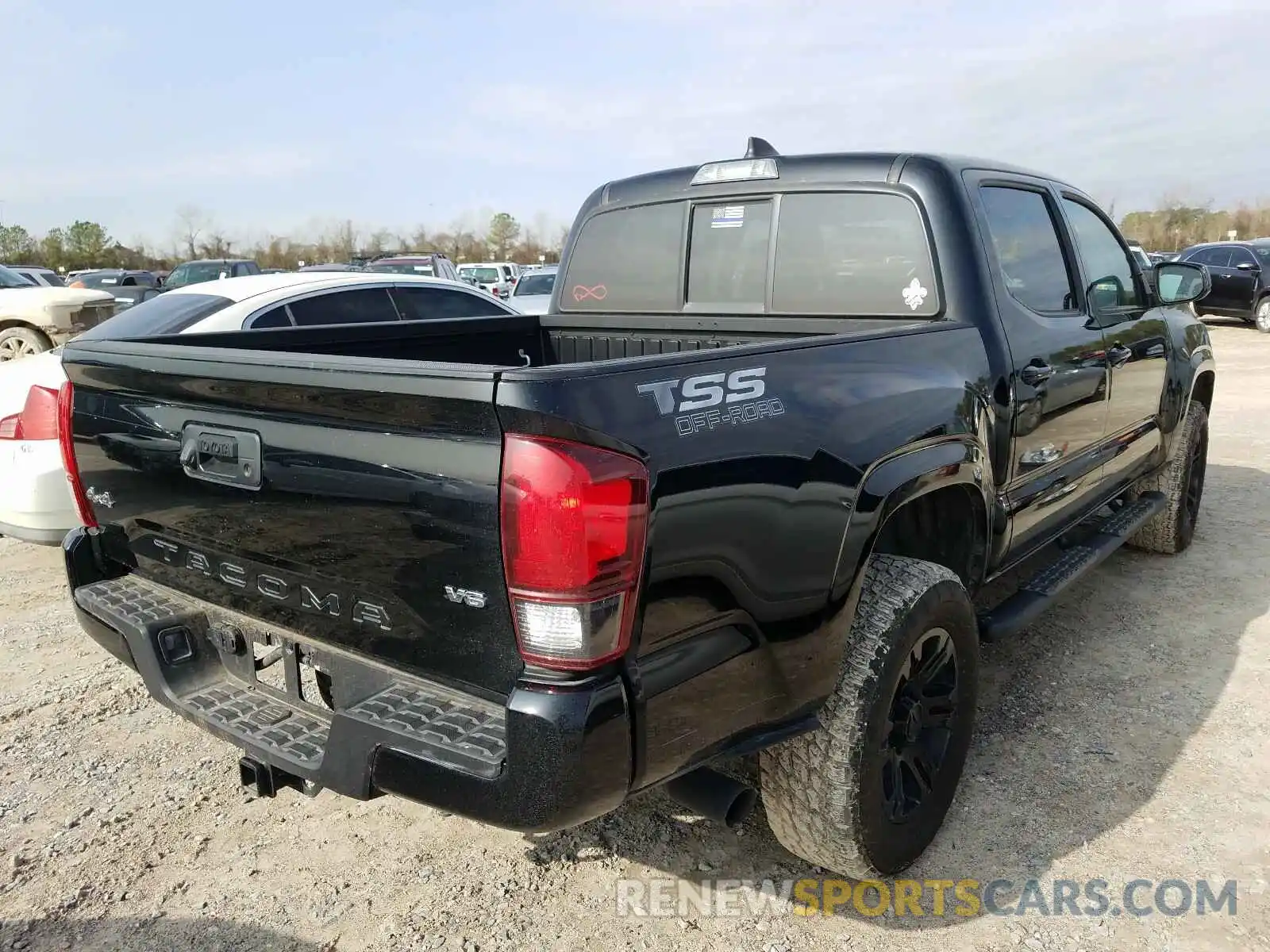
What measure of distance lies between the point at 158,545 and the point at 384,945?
125 cm

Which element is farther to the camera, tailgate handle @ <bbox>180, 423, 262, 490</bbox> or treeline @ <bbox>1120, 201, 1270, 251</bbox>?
treeline @ <bbox>1120, 201, 1270, 251</bbox>

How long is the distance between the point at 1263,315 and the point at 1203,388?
1654 centimetres

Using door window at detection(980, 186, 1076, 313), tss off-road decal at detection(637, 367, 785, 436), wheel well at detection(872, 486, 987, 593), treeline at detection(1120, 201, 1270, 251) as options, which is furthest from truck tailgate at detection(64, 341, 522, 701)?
treeline at detection(1120, 201, 1270, 251)

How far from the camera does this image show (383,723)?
1.99m

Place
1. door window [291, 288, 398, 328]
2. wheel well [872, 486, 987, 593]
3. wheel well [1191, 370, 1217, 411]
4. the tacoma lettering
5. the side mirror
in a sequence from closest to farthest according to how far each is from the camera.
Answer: the tacoma lettering, wheel well [872, 486, 987, 593], the side mirror, wheel well [1191, 370, 1217, 411], door window [291, 288, 398, 328]

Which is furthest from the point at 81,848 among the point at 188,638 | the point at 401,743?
the point at 401,743

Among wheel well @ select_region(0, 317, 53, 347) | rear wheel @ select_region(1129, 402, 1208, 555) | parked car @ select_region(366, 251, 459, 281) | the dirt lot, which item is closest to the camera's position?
the dirt lot

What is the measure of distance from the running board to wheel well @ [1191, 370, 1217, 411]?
732mm

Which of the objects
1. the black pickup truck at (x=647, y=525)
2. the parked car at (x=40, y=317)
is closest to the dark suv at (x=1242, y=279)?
the black pickup truck at (x=647, y=525)

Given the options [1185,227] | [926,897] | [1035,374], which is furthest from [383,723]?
[1185,227]

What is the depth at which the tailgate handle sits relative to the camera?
2189 mm

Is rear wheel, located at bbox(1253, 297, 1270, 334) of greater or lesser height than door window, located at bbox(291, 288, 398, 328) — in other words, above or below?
below

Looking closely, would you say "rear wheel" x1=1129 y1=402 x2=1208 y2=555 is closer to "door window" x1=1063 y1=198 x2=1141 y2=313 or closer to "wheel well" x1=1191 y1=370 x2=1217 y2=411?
"wheel well" x1=1191 y1=370 x2=1217 y2=411

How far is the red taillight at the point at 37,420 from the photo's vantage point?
185 inches
